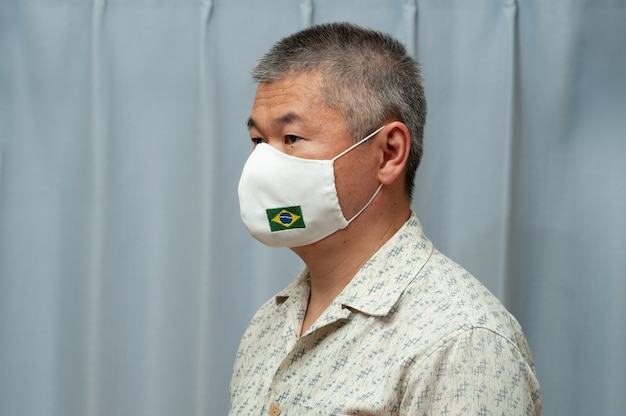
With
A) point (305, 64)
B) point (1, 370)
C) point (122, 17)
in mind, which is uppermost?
point (122, 17)

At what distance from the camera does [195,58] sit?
208 cm

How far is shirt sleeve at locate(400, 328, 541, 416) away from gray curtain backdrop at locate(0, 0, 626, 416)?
888mm

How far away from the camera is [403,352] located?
111 centimetres

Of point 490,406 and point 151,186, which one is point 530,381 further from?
point 151,186

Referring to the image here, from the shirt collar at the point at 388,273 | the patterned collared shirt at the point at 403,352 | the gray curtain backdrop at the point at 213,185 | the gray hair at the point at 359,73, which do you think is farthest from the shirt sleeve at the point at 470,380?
the gray curtain backdrop at the point at 213,185

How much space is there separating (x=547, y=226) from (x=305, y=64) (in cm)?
95

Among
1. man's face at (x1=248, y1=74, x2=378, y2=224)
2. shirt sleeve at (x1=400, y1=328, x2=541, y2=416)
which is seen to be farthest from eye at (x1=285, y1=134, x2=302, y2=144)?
shirt sleeve at (x1=400, y1=328, x2=541, y2=416)

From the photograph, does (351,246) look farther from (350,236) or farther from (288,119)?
(288,119)

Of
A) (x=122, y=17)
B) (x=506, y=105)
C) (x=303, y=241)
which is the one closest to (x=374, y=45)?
(x=303, y=241)

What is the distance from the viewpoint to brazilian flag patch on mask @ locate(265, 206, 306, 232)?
1.29m

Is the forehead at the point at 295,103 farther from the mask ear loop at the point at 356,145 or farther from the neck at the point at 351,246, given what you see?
the neck at the point at 351,246

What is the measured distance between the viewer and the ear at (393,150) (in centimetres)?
128

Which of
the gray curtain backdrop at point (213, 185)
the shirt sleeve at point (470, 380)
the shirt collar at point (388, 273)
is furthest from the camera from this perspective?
the gray curtain backdrop at point (213, 185)

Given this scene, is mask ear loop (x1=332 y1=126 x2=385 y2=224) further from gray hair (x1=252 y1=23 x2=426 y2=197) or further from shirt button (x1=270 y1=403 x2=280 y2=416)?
shirt button (x1=270 y1=403 x2=280 y2=416)
